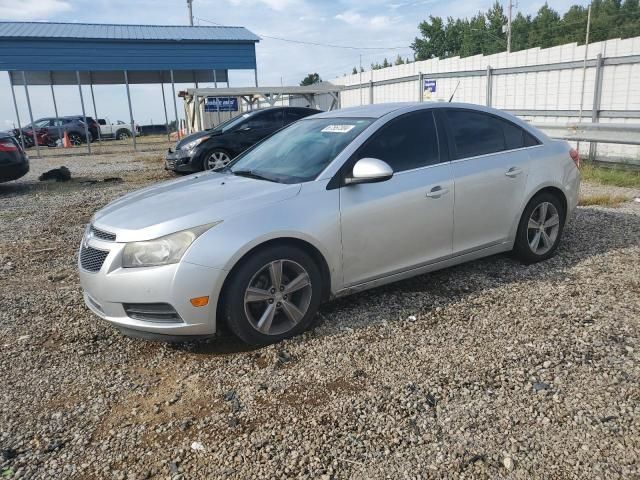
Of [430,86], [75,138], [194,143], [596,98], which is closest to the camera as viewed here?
[596,98]

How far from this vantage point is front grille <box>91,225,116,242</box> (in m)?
3.41

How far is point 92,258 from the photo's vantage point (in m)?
3.53

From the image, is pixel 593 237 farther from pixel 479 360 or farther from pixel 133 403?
pixel 133 403

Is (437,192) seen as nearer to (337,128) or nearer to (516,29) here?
(337,128)

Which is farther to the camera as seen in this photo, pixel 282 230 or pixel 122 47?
pixel 122 47

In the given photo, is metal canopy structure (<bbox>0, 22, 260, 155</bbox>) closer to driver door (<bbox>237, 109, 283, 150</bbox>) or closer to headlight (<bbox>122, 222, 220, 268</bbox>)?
driver door (<bbox>237, 109, 283, 150</bbox>)

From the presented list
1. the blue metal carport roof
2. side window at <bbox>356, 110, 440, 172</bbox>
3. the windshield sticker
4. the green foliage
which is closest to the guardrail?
side window at <bbox>356, 110, 440, 172</bbox>

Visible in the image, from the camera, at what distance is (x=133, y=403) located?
2.99 m

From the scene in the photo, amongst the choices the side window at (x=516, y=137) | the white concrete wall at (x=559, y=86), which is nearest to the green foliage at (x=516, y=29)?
the white concrete wall at (x=559, y=86)

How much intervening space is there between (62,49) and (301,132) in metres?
22.1

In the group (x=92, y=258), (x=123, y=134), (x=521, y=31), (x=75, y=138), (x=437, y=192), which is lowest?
(x=123, y=134)

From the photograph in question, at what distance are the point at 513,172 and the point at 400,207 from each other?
4.47ft

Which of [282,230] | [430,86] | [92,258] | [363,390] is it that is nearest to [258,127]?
[430,86]

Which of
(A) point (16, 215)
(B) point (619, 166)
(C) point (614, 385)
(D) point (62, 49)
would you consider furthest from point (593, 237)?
(D) point (62, 49)
